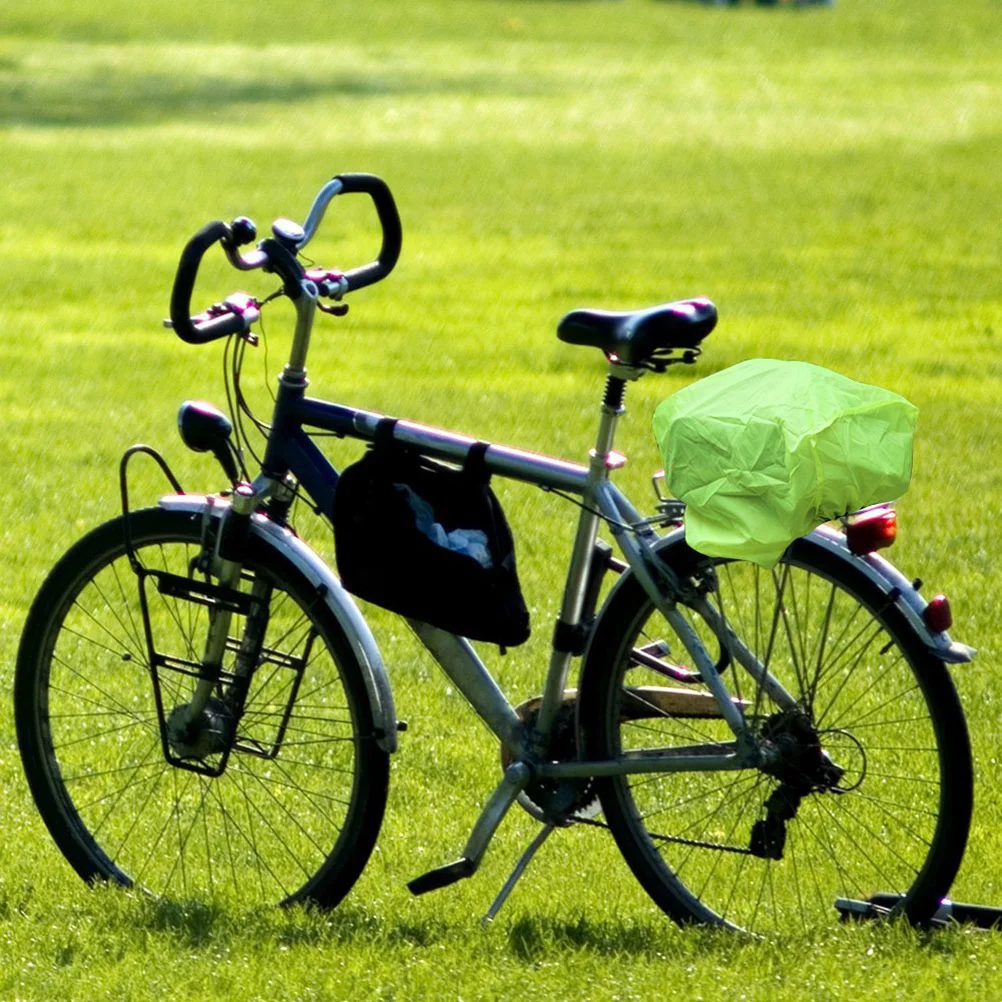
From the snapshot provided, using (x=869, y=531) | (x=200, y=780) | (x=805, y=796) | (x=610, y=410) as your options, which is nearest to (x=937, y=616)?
(x=869, y=531)

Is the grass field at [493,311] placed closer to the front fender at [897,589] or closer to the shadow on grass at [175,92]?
the shadow on grass at [175,92]

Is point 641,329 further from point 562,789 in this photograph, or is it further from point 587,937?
point 587,937

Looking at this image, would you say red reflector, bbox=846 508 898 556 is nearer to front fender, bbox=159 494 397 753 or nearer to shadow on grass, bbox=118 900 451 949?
front fender, bbox=159 494 397 753

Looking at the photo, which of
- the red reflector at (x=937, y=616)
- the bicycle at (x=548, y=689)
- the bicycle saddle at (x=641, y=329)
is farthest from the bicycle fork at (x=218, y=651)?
the red reflector at (x=937, y=616)

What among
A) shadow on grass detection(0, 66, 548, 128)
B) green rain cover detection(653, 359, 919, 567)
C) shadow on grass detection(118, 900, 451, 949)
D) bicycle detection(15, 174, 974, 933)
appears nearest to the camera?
green rain cover detection(653, 359, 919, 567)

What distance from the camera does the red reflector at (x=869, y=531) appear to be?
399cm

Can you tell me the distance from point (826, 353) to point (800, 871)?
7.43 metres

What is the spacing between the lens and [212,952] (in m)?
4.23

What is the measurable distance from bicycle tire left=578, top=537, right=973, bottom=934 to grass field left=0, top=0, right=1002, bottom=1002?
0.16m

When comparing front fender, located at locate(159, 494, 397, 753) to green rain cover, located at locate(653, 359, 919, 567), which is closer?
green rain cover, located at locate(653, 359, 919, 567)

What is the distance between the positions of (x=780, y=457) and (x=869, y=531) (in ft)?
0.75

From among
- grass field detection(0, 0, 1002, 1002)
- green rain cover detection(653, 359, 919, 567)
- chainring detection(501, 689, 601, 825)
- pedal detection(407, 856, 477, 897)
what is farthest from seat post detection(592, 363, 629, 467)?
grass field detection(0, 0, 1002, 1002)

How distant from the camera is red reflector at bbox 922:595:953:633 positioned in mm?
3979

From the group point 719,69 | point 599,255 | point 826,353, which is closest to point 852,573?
point 826,353
